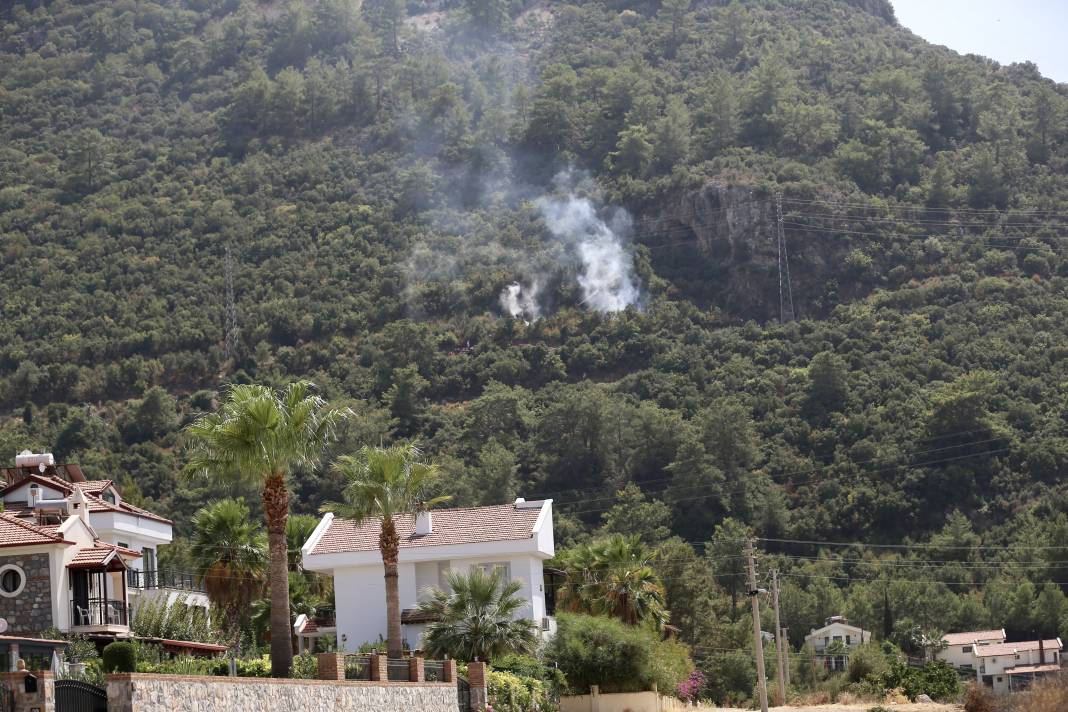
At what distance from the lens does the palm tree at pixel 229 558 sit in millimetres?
62906

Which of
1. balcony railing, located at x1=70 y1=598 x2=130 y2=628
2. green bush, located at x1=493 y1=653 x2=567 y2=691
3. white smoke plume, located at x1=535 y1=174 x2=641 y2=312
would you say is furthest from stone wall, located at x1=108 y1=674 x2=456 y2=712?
white smoke plume, located at x1=535 y1=174 x2=641 y2=312

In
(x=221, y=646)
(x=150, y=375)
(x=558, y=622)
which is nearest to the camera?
(x=221, y=646)

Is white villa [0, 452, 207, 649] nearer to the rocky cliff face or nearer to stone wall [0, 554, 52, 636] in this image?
stone wall [0, 554, 52, 636]

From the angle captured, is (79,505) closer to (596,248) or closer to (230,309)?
(230,309)

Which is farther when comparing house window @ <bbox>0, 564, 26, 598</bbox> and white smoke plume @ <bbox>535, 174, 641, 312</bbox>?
white smoke plume @ <bbox>535, 174, 641, 312</bbox>

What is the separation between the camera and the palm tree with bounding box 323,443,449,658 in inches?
1928

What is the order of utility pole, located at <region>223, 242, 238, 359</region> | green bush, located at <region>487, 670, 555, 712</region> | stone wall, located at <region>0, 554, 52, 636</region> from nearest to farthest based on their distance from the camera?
1. stone wall, located at <region>0, 554, 52, 636</region>
2. green bush, located at <region>487, 670, 555, 712</region>
3. utility pole, located at <region>223, 242, 238, 359</region>

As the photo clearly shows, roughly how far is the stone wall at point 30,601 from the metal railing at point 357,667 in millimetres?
10128

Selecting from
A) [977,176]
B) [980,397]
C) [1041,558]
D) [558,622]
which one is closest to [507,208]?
[977,176]

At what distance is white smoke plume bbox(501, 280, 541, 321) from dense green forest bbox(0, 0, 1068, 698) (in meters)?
0.25

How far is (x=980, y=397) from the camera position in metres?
124

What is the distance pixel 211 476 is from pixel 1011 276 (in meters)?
118

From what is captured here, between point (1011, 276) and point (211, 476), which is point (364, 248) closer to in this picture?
point (1011, 276)

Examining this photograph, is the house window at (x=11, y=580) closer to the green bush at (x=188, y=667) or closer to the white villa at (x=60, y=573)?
the white villa at (x=60, y=573)
